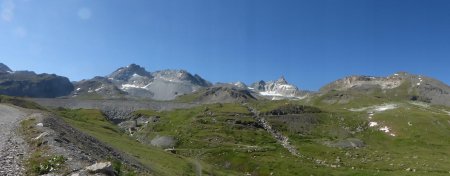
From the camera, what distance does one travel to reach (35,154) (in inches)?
1481

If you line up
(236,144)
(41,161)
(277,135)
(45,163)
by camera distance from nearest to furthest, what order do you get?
(45,163) < (41,161) < (236,144) < (277,135)

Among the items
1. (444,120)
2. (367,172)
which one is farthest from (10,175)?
(444,120)

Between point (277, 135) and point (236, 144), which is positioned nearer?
point (236, 144)

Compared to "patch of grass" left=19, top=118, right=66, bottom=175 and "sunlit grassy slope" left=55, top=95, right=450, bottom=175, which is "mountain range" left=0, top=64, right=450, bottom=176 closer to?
"patch of grass" left=19, top=118, right=66, bottom=175

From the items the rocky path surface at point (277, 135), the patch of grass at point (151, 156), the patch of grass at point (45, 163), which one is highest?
the rocky path surface at point (277, 135)

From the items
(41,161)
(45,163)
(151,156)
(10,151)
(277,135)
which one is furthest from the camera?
(277,135)

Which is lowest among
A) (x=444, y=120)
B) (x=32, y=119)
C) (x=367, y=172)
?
(x=367, y=172)

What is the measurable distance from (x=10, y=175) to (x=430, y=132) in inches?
6381

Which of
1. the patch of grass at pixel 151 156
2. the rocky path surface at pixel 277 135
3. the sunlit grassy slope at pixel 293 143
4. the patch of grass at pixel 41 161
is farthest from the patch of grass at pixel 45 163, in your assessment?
the rocky path surface at pixel 277 135

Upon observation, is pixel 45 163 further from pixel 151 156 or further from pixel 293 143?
pixel 293 143

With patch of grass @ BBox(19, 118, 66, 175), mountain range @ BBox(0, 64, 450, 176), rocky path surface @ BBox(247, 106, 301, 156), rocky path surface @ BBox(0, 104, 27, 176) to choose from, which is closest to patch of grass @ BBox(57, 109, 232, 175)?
mountain range @ BBox(0, 64, 450, 176)

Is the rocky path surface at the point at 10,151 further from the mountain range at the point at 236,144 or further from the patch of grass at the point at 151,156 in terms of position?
the patch of grass at the point at 151,156

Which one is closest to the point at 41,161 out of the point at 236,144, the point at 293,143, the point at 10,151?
the point at 10,151

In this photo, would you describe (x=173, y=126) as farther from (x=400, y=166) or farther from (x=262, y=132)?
(x=400, y=166)
